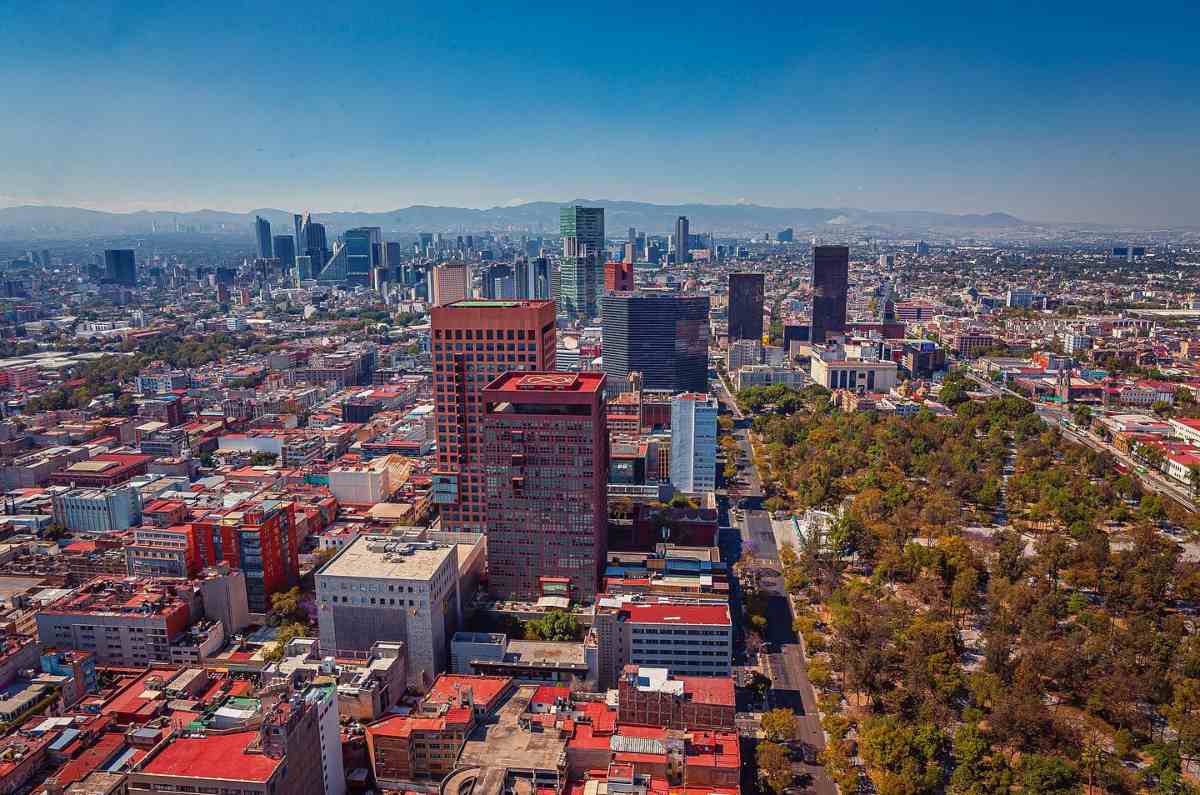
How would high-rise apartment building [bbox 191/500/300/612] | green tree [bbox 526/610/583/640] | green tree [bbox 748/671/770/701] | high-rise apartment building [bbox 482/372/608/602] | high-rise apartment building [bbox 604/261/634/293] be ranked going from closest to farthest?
green tree [bbox 748/671/770/701] < green tree [bbox 526/610/583/640] < high-rise apartment building [bbox 482/372/608/602] < high-rise apartment building [bbox 191/500/300/612] < high-rise apartment building [bbox 604/261/634/293]

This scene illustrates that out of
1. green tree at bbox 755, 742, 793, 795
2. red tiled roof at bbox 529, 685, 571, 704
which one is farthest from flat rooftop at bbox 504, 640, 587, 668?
green tree at bbox 755, 742, 793, 795

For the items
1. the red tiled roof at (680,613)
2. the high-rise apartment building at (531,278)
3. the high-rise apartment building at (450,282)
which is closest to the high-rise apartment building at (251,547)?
the red tiled roof at (680,613)

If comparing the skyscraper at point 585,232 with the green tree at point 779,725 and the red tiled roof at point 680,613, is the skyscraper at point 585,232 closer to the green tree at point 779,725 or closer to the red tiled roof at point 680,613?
the red tiled roof at point 680,613

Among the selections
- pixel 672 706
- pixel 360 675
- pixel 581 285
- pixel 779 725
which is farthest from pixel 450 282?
pixel 672 706

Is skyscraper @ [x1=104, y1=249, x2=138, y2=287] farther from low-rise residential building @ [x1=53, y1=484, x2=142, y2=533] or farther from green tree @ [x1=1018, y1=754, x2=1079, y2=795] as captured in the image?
green tree @ [x1=1018, y1=754, x2=1079, y2=795]

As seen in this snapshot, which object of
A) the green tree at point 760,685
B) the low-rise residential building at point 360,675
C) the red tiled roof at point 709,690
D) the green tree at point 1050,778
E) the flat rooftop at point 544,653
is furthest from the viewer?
the green tree at point 760,685

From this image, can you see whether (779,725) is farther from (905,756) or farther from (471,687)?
(471,687)

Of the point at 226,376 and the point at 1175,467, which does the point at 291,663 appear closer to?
the point at 1175,467
